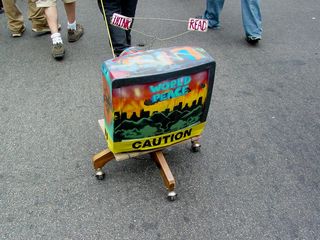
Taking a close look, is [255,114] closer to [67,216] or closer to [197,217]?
[197,217]

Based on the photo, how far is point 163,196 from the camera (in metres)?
1.81

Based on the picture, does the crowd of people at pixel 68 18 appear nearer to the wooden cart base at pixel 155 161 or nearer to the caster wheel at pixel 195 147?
the caster wheel at pixel 195 147

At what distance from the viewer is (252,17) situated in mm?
3352

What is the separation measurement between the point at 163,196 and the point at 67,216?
499 mm

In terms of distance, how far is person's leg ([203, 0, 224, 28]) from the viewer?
364 cm

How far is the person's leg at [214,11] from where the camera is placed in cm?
364

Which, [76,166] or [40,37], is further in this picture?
[40,37]

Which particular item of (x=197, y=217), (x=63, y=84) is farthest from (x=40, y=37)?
(x=197, y=217)

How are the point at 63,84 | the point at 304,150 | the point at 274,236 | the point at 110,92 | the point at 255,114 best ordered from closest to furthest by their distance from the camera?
the point at 110,92
the point at 274,236
the point at 304,150
the point at 255,114
the point at 63,84

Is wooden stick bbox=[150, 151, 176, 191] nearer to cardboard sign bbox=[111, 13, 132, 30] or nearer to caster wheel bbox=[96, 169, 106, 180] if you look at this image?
caster wheel bbox=[96, 169, 106, 180]

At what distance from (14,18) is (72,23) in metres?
0.62

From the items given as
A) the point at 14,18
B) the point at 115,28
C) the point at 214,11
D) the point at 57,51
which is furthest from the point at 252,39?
the point at 14,18

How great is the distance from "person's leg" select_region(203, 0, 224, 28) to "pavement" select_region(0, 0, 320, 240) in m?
0.57

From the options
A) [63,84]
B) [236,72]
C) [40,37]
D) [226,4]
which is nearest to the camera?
[63,84]
